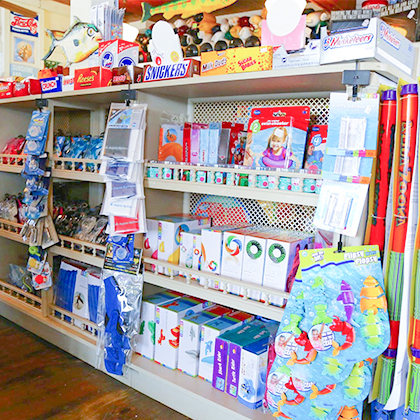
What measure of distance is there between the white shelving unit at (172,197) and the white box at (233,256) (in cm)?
5

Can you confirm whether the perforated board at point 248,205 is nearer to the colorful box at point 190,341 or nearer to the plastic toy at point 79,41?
the colorful box at point 190,341

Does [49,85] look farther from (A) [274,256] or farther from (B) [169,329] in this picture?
(A) [274,256]

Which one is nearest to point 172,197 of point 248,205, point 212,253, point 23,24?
point 248,205

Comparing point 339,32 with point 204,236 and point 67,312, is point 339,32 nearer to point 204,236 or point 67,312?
point 204,236

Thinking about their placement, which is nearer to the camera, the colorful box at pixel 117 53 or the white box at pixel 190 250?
the white box at pixel 190 250

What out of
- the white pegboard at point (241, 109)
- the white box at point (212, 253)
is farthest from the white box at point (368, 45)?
the white box at point (212, 253)

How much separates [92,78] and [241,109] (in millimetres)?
814

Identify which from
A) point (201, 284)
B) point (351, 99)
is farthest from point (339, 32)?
point (201, 284)

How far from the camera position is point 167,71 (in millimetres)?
1939

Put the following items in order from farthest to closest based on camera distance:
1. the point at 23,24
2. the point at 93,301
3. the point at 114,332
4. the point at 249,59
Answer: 1. the point at 23,24
2. the point at 93,301
3. the point at 114,332
4. the point at 249,59

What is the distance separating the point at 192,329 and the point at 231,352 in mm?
233

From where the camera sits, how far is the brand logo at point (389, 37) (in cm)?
132

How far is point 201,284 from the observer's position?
1915 millimetres

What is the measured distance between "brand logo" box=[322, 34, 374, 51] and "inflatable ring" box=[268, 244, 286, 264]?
2.42ft
